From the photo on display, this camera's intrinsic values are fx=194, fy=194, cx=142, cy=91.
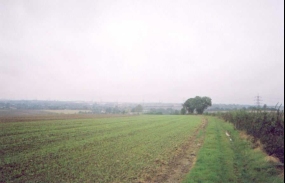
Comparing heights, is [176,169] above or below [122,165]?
below

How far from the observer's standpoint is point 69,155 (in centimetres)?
1434

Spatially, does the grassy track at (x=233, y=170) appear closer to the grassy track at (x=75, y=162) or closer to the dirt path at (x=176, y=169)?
the dirt path at (x=176, y=169)

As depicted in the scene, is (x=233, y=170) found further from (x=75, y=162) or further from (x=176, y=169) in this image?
(x=75, y=162)

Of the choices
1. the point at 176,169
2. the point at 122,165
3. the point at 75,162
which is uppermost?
the point at 75,162

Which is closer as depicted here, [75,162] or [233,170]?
[233,170]

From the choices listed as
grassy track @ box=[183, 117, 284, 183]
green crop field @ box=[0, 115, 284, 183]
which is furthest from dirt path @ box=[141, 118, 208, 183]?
grassy track @ box=[183, 117, 284, 183]

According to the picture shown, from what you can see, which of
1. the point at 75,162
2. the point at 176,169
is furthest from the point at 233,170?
the point at 75,162

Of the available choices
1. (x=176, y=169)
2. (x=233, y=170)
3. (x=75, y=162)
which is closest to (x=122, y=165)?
(x=75, y=162)

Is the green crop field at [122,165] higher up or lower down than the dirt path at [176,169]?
higher up

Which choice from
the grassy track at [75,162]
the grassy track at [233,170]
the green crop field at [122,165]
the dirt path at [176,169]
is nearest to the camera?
the grassy track at [75,162]

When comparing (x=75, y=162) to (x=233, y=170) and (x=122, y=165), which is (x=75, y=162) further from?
(x=233, y=170)

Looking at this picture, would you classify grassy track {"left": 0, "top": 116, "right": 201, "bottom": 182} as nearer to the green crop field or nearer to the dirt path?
the green crop field

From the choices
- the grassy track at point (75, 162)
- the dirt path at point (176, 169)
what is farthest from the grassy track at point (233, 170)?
the grassy track at point (75, 162)

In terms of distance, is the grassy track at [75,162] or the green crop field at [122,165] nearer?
the grassy track at [75,162]
